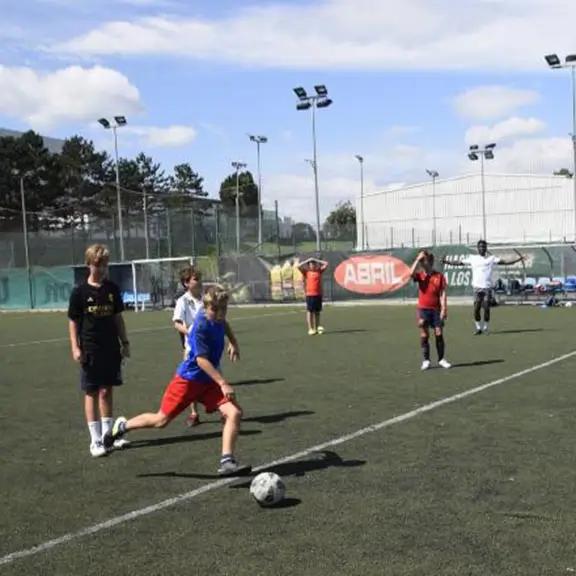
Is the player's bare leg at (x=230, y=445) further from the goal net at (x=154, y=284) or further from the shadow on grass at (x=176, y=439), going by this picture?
the goal net at (x=154, y=284)

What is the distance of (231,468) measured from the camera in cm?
627

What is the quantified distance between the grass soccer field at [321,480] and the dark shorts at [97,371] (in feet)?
2.11

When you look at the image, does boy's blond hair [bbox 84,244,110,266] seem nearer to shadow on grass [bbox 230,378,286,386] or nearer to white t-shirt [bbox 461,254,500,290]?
shadow on grass [bbox 230,378,286,386]

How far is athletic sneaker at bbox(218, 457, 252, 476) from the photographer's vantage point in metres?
6.28

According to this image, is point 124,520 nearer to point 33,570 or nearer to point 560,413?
point 33,570

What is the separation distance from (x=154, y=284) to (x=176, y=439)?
29580 millimetres

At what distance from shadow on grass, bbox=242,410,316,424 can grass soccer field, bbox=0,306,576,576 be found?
0.9 inches

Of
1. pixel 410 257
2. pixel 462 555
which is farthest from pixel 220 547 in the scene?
pixel 410 257

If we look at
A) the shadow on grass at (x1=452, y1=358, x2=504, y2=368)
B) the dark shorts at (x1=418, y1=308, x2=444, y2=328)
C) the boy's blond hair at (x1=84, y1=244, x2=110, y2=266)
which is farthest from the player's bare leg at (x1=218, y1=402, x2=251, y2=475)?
the shadow on grass at (x1=452, y1=358, x2=504, y2=368)

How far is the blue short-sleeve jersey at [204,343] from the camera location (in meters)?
6.45

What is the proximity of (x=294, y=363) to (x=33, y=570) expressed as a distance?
9.13 meters

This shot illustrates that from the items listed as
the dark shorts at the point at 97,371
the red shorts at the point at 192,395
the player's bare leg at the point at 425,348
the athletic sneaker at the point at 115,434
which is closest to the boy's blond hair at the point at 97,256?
the dark shorts at the point at 97,371

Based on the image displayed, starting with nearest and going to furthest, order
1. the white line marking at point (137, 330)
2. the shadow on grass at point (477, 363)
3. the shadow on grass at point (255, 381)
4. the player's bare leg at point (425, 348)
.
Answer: the shadow on grass at point (255, 381) → the player's bare leg at point (425, 348) → the shadow on grass at point (477, 363) → the white line marking at point (137, 330)

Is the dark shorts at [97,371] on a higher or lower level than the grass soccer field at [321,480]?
higher
